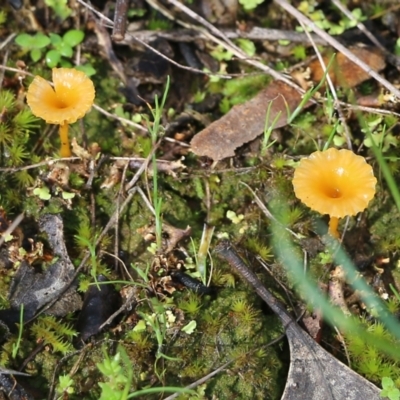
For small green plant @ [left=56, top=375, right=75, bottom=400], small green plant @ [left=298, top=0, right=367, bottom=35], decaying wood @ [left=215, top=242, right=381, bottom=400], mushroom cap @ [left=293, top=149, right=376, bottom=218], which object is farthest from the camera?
small green plant @ [left=298, top=0, right=367, bottom=35]

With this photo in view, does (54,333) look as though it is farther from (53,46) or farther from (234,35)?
(234,35)

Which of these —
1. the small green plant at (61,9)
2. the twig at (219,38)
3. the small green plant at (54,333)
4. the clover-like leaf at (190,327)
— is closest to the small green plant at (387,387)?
the clover-like leaf at (190,327)

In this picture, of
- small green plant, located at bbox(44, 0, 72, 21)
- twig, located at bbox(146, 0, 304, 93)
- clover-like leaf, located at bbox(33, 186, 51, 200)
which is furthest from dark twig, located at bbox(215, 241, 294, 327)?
small green plant, located at bbox(44, 0, 72, 21)

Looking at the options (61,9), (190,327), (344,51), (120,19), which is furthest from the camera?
(61,9)

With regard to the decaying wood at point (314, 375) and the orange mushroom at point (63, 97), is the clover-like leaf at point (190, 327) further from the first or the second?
the orange mushroom at point (63, 97)

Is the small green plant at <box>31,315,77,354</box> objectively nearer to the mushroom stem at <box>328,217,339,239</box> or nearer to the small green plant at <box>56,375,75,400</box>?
the small green plant at <box>56,375,75,400</box>

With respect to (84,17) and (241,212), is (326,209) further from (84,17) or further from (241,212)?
(84,17)

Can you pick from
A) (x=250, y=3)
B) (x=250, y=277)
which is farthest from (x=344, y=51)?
(x=250, y=277)
